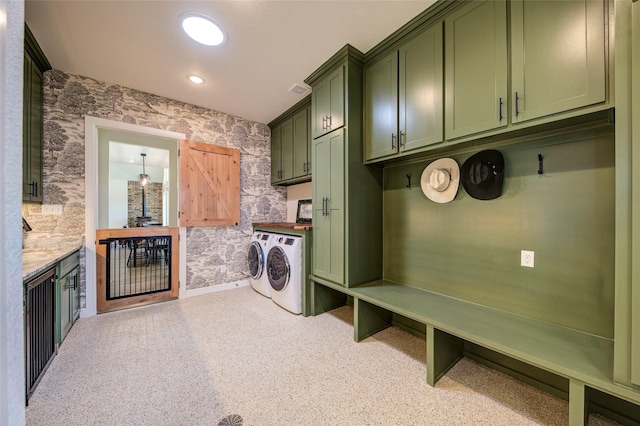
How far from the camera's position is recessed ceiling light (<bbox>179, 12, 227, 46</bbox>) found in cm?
201

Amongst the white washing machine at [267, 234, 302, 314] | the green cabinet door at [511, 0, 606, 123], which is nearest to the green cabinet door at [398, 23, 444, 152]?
the green cabinet door at [511, 0, 606, 123]

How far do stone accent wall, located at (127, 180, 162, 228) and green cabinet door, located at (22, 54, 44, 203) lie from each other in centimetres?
657

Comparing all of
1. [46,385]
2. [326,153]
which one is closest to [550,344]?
[326,153]

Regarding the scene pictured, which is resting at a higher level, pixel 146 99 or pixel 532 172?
pixel 146 99

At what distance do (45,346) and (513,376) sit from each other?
11.4 feet

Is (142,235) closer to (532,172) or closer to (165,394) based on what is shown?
(165,394)

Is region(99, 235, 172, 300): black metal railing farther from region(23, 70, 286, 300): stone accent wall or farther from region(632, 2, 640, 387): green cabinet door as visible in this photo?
region(632, 2, 640, 387): green cabinet door

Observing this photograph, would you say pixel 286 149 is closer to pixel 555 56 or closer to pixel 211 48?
pixel 211 48

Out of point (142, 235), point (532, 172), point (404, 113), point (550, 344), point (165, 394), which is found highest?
point (404, 113)

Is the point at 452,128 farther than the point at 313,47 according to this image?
No

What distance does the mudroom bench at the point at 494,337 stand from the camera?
3.99ft

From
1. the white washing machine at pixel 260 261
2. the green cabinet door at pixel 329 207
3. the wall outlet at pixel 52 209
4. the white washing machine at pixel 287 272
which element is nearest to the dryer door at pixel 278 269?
the white washing machine at pixel 287 272

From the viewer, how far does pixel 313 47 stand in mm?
2328

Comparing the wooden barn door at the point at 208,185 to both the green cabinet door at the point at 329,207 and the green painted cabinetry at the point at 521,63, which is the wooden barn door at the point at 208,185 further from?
the green painted cabinetry at the point at 521,63
